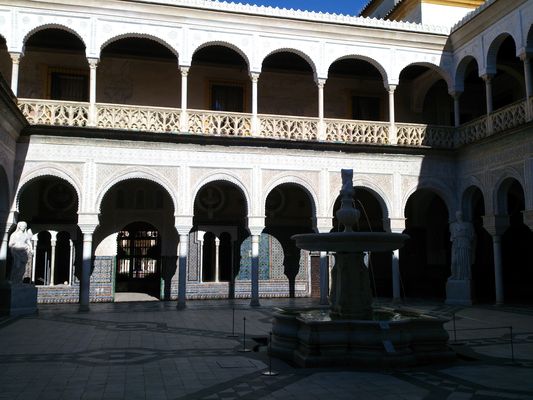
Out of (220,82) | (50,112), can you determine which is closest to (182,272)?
(50,112)

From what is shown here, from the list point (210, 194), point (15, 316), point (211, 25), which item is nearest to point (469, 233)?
point (210, 194)

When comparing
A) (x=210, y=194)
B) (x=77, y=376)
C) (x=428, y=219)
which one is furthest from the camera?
(x=428, y=219)

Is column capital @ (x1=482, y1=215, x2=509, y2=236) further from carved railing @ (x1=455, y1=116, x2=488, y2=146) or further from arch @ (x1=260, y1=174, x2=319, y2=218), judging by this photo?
arch @ (x1=260, y1=174, x2=319, y2=218)

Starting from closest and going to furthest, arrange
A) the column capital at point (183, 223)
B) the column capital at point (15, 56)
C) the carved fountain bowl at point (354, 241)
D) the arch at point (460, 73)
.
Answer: the carved fountain bowl at point (354, 241), the column capital at point (15, 56), the column capital at point (183, 223), the arch at point (460, 73)

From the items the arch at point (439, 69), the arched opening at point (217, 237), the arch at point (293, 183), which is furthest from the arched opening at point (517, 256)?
the arched opening at point (217, 237)

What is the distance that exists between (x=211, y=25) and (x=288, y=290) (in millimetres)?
7456

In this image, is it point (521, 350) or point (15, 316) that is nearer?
point (521, 350)

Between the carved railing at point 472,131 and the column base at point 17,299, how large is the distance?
10.8m

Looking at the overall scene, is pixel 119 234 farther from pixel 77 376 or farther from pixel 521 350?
pixel 521 350

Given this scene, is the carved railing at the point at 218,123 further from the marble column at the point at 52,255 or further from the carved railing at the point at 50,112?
the marble column at the point at 52,255

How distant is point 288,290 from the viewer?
15.8 m

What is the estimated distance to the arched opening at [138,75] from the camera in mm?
14680

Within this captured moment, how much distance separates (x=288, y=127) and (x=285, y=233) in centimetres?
369

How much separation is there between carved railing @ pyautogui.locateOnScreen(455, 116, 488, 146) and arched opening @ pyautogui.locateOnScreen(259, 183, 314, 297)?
433 cm
